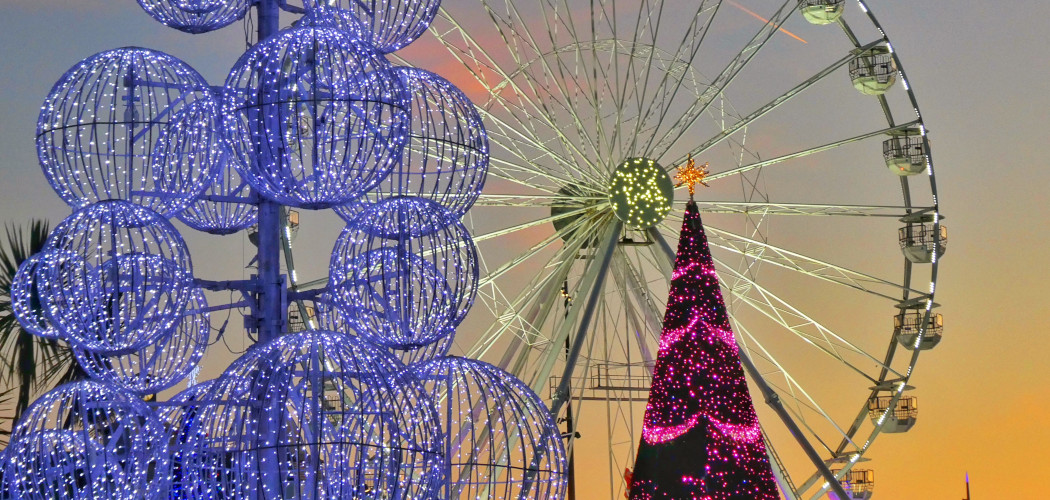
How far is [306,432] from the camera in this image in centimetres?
857

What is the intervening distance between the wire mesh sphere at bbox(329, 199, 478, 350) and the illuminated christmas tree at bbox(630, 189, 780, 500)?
1.74 metres

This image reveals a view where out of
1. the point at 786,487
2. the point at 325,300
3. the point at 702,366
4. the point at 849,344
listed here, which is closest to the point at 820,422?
the point at 849,344

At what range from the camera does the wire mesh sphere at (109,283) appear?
9070mm

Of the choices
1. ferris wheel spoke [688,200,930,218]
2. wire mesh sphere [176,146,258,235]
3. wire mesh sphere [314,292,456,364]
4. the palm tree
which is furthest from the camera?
ferris wheel spoke [688,200,930,218]

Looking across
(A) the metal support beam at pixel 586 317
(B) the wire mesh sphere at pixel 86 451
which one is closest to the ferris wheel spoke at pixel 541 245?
(A) the metal support beam at pixel 586 317

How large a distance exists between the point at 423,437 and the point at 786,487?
8.00m

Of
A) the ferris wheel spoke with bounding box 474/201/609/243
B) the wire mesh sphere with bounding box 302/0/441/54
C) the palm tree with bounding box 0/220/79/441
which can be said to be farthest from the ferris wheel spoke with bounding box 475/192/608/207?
the wire mesh sphere with bounding box 302/0/441/54

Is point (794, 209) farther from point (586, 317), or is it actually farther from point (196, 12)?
point (196, 12)

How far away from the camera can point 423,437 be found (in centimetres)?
867

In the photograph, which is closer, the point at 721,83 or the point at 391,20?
the point at 391,20

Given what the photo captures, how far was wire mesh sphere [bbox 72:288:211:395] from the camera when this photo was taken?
31.3 feet

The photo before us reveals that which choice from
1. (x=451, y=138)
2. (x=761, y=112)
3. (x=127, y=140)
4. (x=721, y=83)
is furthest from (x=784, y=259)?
(x=127, y=140)

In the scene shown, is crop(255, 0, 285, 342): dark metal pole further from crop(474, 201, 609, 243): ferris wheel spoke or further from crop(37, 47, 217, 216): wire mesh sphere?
crop(474, 201, 609, 243): ferris wheel spoke

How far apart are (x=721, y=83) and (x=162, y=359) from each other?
959cm
